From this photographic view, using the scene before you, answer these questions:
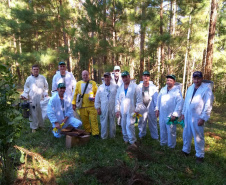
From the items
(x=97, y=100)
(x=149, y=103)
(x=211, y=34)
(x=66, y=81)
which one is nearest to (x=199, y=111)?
(x=149, y=103)

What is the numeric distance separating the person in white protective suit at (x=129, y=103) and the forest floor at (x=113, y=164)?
0.46m

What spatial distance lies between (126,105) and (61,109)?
6.13ft

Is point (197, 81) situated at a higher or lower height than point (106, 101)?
higher

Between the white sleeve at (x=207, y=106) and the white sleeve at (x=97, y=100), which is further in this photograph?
the white sleeve at (x=97, y=100)

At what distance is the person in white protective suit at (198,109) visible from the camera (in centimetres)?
355

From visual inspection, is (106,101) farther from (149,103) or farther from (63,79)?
(63,79)

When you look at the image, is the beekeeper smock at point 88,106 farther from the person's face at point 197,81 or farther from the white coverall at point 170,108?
the person's face at point 197,81

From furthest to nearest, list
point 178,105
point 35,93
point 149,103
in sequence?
point 35,93, point 149,103, point 178,105

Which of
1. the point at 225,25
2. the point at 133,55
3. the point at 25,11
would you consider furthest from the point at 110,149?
the point at 225,25

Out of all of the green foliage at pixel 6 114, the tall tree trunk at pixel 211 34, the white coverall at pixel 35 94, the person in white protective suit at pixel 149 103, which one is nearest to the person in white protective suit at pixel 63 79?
the white coverall at pixel 35 94

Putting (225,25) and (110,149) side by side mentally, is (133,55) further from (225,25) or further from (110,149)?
(225,25)

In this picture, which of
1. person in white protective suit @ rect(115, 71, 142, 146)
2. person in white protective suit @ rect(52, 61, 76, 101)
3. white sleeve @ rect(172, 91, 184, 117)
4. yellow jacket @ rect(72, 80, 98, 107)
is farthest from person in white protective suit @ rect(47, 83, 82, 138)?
white sleeve @ rect(172, 91, 184, 117)

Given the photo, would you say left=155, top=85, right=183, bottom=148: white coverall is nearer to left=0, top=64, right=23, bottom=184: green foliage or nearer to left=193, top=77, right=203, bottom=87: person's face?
left=193, top=77, right=203, bottom=87: person's face

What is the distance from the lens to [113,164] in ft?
11.7
